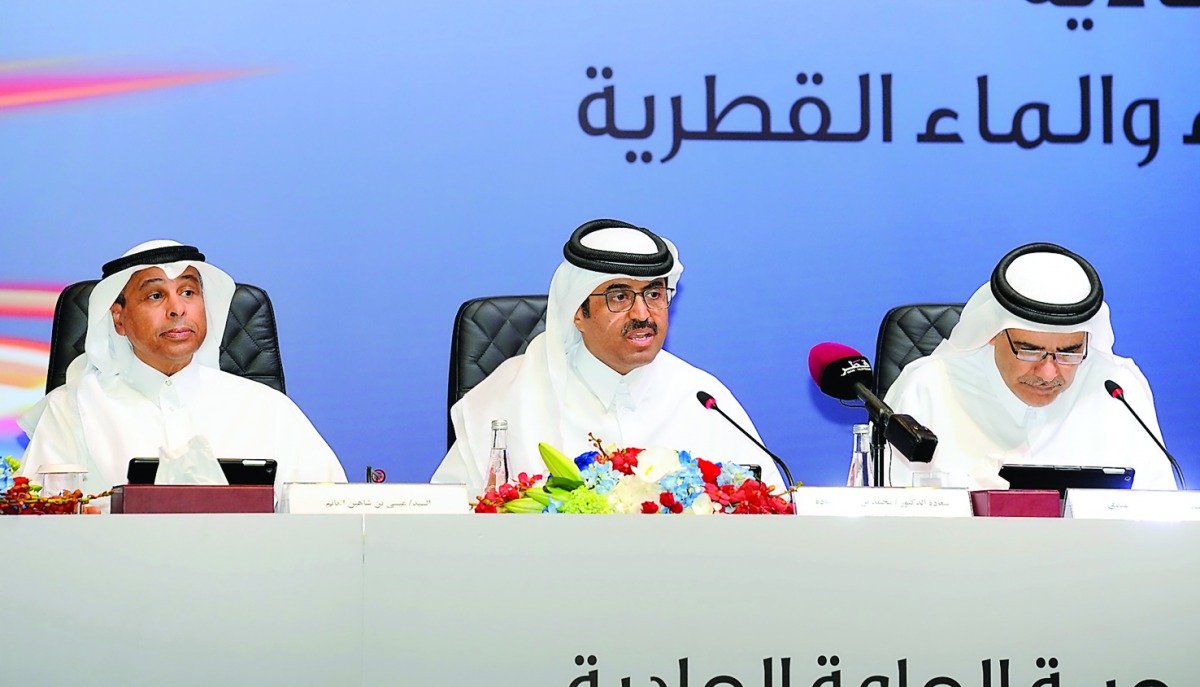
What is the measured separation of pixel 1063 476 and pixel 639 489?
877 millimetres

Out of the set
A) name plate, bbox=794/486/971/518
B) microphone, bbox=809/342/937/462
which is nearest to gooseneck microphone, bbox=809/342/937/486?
microphone, bbox=809/342/937/462

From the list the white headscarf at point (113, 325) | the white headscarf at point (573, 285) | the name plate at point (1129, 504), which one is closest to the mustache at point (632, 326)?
the white headscarf at point (573, 285)

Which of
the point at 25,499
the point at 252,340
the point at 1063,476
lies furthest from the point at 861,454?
the point at 252,340

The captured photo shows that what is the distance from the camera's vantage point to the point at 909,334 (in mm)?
Result: 4027

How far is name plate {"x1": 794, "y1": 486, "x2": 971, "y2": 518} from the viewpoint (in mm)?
2334

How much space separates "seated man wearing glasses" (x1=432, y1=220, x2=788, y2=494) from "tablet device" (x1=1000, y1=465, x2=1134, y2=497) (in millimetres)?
945

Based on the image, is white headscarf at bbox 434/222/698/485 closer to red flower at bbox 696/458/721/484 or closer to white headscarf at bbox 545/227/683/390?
white headscarf at bbox 545/227/683/390

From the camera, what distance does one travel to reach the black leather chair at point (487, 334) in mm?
3873

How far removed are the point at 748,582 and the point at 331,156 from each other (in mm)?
2706

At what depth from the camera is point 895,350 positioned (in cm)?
401

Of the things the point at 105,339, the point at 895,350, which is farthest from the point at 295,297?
the point at 895,350

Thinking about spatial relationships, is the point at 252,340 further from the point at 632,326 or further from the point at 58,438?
the point at 632,326

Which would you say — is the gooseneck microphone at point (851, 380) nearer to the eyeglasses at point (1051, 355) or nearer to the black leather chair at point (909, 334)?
the eyeglasses at point (1051, 355)

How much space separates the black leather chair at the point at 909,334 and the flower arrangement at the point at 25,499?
2317 millimetres
